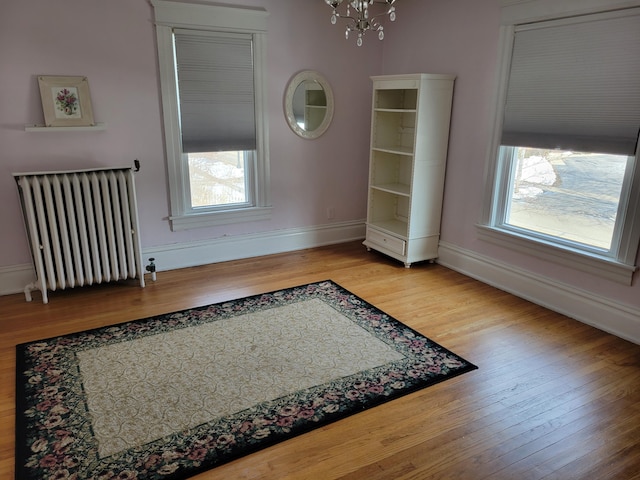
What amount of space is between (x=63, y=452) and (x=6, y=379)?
83 cm

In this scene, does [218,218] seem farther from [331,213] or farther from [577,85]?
[577,85]

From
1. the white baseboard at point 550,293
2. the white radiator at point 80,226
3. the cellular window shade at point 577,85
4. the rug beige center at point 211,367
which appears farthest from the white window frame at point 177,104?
the cellular window shade at point 577,85

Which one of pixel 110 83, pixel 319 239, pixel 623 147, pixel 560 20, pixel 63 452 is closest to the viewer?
pixel 63 452

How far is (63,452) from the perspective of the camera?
2.04 metres

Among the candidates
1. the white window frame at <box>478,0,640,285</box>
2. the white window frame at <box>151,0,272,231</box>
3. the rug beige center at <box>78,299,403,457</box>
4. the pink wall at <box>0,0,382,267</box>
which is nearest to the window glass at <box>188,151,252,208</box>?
the white window frame at <box>151,0,272,231</box>

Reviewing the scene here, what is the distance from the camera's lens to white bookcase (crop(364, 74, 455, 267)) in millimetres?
4113

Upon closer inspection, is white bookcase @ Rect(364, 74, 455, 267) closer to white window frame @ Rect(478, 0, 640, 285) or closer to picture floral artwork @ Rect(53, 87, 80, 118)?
white window frame @ Rect(478, 0, 640, 285)

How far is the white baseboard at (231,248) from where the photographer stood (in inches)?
145

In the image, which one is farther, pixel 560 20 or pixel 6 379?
pixel 560 20

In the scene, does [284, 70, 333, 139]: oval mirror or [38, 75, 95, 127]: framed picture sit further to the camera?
[284, 70, 333, 139]: oval mirror

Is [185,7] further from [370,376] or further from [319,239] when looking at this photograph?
[370,376]

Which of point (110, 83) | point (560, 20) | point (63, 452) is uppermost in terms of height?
point (560, 20)

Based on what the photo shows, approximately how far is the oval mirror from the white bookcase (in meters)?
0.52

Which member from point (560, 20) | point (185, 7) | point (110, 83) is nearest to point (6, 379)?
point (110, 83)
